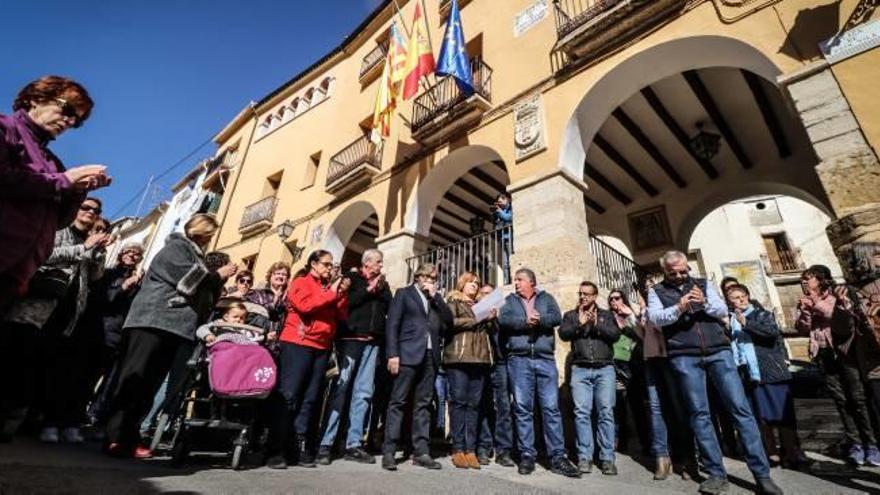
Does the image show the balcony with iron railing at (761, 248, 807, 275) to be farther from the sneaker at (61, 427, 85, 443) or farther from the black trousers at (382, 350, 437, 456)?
the sneaker at (61, 427, 85, 443)

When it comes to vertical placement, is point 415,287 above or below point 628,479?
above

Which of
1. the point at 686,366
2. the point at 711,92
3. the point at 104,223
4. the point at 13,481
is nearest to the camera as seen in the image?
the point at 13,481

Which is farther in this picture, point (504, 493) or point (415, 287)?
point (415, 287)

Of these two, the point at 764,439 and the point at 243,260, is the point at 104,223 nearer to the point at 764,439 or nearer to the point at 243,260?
the point at 764,439

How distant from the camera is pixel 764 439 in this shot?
347 centimetres

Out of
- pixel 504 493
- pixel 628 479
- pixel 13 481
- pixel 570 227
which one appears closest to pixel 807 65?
pixel 570 227

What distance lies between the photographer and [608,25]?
18.6 feet

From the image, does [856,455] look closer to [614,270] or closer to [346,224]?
[614,270]

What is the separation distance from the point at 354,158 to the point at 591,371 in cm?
781

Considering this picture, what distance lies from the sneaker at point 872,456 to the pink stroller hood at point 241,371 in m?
4.40

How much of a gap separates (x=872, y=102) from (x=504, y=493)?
4.60 meters

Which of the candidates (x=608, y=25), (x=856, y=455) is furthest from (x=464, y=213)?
(x=856, y=455)

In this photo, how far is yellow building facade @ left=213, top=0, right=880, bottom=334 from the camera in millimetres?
4016

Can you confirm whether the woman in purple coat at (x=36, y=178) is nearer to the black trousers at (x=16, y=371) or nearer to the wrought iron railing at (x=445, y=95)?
the black trousers at (x=16, y=371)
